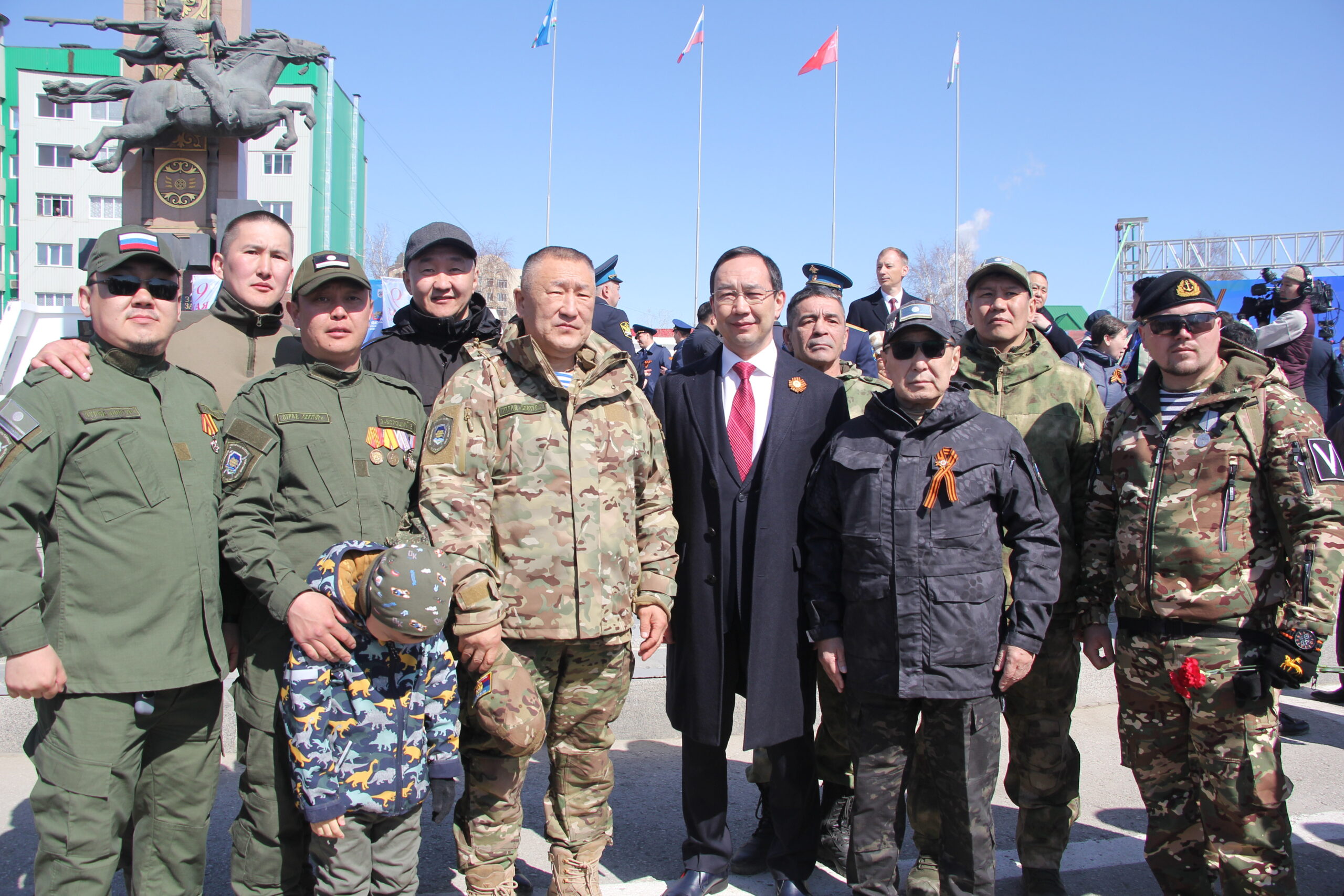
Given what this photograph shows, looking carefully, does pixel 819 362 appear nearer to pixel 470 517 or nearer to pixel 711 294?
pixel 711 294

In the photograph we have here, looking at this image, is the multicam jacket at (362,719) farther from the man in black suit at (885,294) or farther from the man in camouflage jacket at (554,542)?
the man in black suit at (885,294)

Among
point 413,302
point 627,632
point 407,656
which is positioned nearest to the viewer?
point 407,656

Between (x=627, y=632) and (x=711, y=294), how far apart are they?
4.44ft

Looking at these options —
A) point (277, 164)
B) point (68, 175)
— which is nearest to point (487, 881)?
point (277, 164)

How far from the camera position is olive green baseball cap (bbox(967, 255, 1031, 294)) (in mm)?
3393

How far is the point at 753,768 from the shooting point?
12.3 ft

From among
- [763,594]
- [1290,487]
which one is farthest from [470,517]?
[1290,487]

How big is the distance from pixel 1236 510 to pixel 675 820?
2.57 m

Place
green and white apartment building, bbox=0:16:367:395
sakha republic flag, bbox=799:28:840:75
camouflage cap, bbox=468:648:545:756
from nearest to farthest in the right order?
camouflage cap, bbox=468:648:545:756 < sakha republic flag, bbox=799:28:840:75 < green and white apartment building, bbox=0:16:367:395

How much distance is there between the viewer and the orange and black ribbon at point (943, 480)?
2.89 meters

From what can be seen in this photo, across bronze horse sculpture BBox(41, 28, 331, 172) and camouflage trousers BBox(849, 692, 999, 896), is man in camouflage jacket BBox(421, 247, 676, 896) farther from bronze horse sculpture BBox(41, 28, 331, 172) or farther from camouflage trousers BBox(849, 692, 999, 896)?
bronze horse sculpture BBox(41, 28, 331, 172)

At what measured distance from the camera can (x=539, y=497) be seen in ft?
9.57

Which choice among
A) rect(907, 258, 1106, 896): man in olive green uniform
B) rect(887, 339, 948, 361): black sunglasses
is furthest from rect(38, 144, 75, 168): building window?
rect(887, 339, 948, 361): black sunglasses

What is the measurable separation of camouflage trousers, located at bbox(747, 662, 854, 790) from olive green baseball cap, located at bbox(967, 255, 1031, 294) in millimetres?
1724
